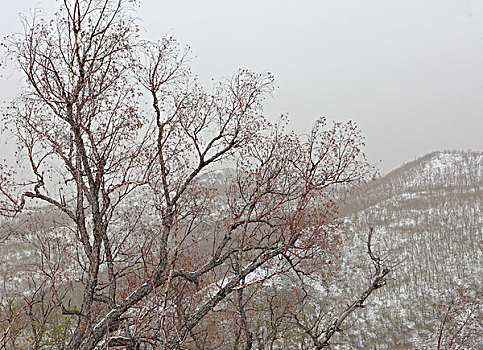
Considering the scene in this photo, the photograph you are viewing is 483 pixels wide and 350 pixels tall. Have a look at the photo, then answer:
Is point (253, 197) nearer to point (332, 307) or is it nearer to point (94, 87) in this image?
point (94, 87)

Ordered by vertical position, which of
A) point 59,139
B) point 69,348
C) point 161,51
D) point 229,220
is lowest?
point 69,348

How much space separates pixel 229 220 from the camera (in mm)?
9477

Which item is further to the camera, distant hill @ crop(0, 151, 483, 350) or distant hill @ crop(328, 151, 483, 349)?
distant hill @ crop(328, 151, 483, 349)

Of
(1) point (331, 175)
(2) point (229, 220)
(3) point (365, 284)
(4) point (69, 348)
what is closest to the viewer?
(4) point (69, 348)

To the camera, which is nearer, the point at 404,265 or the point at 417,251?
the point at 404,265

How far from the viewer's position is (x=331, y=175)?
8773 mm

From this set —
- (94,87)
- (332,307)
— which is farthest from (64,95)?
(332,307)

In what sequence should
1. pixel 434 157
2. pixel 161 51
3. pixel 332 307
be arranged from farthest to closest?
pixel 434 157, pixel 332 307, pixel 161 51

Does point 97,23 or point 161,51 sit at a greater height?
point 97,23

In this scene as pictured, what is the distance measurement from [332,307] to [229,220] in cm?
2232

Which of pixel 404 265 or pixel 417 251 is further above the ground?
pixel 417 251

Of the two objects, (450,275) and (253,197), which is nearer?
(253,197)

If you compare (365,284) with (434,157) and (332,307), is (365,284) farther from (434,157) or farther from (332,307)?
(434,157)

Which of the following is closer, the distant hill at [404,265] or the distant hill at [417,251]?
the distant hill at [404,265]
